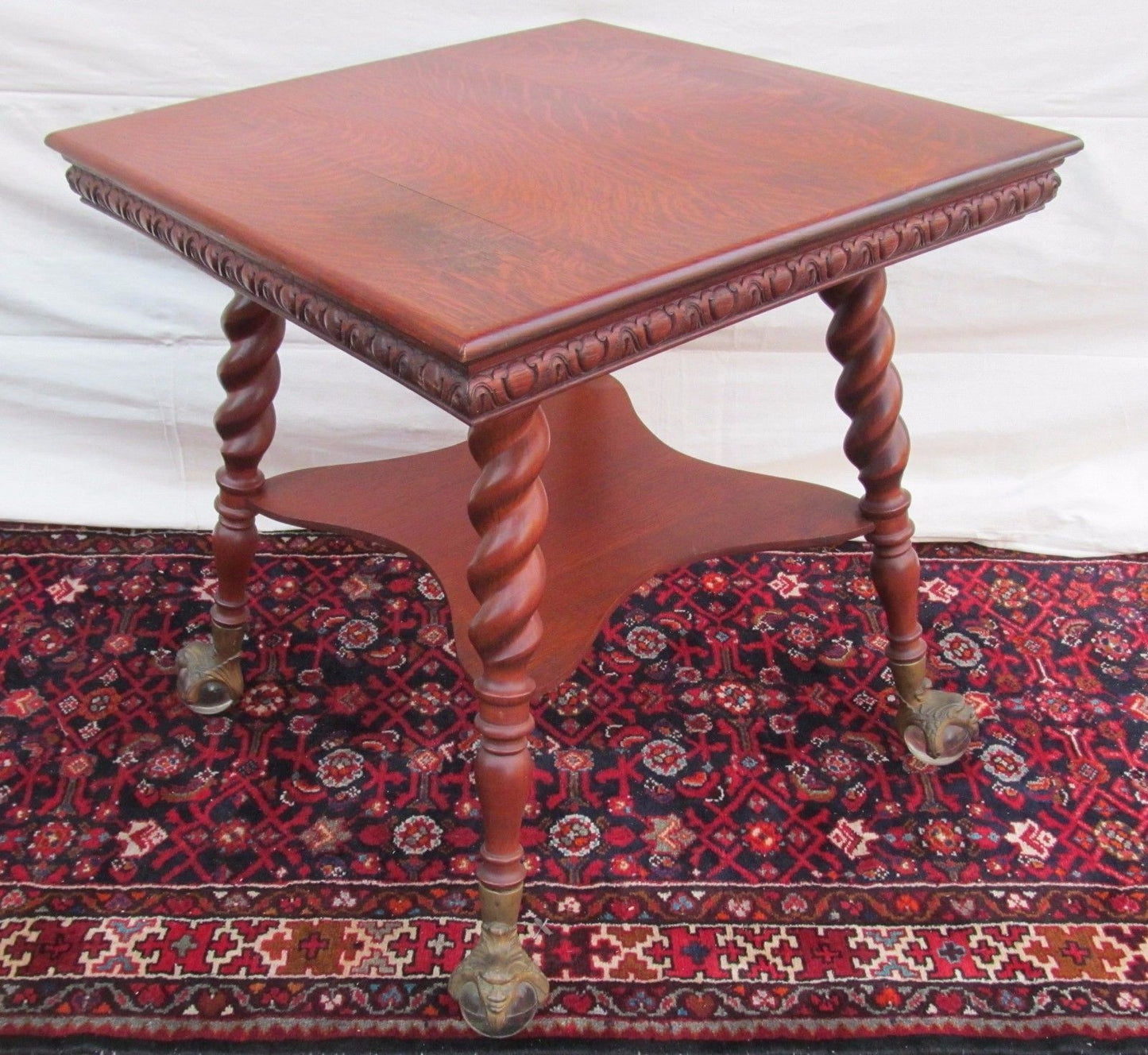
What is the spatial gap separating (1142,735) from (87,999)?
1059 mm

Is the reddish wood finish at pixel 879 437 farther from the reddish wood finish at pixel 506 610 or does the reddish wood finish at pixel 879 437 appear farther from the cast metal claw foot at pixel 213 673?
the cast metal claw foot at pixel 213 673

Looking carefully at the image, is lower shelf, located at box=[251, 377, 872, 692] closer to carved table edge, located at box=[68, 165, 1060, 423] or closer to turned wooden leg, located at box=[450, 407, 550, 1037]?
turned wooden leg, located at box=[450, 407, 550, 1037]

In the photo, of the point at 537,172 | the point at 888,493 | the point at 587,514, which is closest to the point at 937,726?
the point at 888,493

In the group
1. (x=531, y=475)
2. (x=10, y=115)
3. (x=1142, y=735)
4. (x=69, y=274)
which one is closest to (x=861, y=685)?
(x=1142, y=735)

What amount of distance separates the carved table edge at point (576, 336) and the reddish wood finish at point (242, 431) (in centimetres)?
21

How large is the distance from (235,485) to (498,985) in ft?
1.84

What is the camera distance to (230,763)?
1.33 m

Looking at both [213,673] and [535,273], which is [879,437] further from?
[213,673]

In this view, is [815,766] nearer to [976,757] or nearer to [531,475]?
[976,757]

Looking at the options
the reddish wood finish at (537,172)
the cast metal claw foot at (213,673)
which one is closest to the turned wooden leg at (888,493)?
the reddish wood finish at (537,172)

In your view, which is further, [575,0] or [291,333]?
→ [291,333]

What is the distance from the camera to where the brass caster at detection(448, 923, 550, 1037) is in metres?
1.04

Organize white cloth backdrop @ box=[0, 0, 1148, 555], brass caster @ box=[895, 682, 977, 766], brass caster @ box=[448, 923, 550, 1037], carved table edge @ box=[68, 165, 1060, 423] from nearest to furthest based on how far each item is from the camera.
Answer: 1. carved table edge @ box=[68, 165, 1060, 423]
2. brass caster @ box=[448, 923, 550, 1037]
3. brass caster @ box=[895, 682, 977, 766]
4. white cloth backdrop @ box=[0, 0, 1148, 555]

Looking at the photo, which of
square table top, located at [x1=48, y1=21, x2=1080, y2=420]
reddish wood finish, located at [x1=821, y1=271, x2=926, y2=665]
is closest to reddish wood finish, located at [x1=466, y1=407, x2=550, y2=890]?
square table top, located at [x1=48, y1=21, x2=1080, y2=420]
